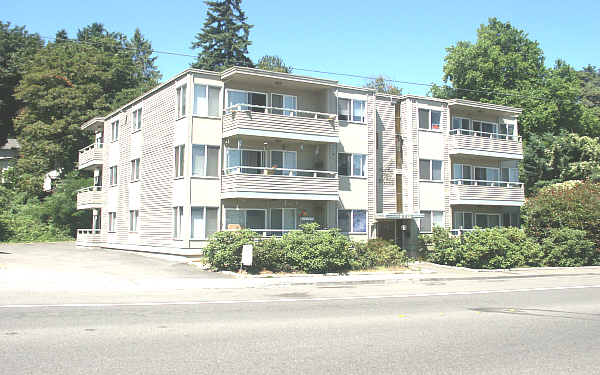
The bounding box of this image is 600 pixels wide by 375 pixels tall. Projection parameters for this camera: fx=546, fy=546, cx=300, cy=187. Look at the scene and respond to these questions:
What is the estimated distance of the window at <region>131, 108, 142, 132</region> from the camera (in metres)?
34.6

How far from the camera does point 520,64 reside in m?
50.7

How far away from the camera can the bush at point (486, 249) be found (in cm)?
2833

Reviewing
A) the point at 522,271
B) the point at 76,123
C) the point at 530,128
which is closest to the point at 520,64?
the point at 530,128

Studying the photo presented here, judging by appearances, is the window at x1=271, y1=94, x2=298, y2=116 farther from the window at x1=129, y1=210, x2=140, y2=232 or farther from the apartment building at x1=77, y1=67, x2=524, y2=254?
the window at x1=129, y1=210, x2=140, y2=232

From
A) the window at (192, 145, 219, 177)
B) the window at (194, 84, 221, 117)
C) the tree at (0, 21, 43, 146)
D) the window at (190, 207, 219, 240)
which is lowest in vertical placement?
the window at (190, 207, 219, 240)

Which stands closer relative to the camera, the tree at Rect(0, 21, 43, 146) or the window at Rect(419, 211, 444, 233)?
the window at Rect(419, 211, 444, 233)

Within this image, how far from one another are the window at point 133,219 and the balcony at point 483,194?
64.9 feet

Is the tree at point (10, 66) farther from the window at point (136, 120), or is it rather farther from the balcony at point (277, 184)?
the balcony at point (277, 184)

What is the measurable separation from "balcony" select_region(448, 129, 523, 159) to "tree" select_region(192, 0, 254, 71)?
30554 mm

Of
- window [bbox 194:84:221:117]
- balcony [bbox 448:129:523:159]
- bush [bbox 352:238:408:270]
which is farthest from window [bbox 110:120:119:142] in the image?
balcony [bbox 448:129:523:159]

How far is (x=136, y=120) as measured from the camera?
3509 cm

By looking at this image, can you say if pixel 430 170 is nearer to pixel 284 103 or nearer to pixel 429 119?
pixel 429 119

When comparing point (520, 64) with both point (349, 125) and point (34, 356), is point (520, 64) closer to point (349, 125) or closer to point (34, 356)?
point (349, 125)

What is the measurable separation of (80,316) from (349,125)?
23.0 meters
